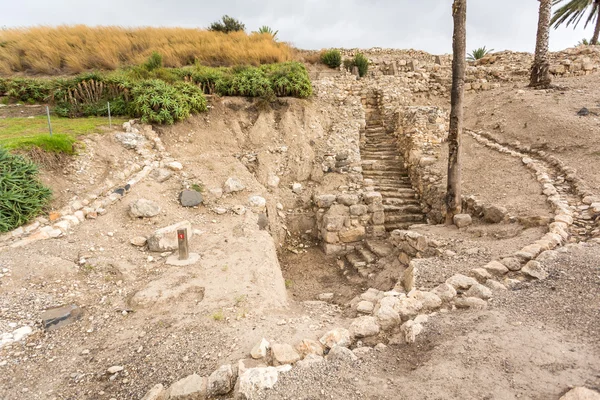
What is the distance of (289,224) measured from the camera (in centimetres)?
891

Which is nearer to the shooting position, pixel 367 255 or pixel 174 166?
pixel 367 255

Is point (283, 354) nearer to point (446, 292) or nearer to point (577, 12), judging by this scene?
point (446, 292)

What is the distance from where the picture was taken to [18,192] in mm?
5512

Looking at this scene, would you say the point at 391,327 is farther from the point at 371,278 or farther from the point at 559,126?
the point at 559,126

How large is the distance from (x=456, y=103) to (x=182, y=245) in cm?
627

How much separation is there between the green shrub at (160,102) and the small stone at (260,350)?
7648mm

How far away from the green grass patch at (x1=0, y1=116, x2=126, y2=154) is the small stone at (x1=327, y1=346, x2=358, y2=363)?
→ 712 cm

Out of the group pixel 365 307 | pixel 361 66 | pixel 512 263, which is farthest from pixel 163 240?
pixel 361 66

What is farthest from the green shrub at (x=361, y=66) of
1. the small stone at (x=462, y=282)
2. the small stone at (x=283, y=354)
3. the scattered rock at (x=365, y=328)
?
the small stone at (x=283, y=354)

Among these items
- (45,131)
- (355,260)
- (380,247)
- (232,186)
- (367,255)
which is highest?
(45,131)

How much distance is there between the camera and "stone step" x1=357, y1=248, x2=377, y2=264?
7.70m

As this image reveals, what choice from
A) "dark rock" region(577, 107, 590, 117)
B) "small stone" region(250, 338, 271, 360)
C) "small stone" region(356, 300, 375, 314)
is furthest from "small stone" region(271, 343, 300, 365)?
"dark rock" region(577, 107, 590, 117)

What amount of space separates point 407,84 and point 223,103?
Result: 28.9 ft

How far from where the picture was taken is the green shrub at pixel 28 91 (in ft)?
Result: 34.9
